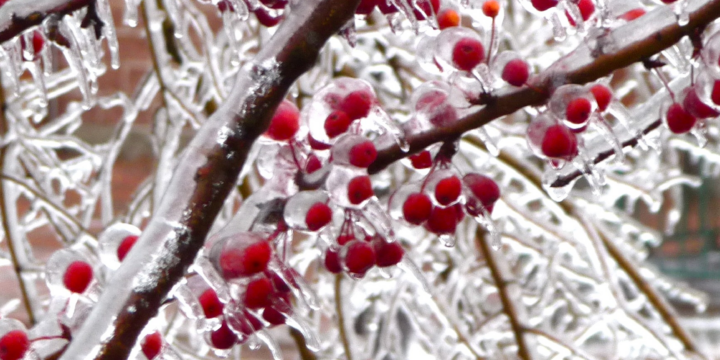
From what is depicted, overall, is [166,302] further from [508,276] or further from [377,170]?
[508,276]

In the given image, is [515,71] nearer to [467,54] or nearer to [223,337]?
[467,54]

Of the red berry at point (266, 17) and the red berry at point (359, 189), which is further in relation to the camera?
the red berry at point (266, 17)

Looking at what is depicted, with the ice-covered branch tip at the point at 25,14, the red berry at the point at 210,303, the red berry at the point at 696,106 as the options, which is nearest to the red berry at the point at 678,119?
the red berry at the point at 696,106

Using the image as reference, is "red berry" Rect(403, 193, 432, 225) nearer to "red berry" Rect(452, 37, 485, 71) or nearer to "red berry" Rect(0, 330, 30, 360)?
"red berry" Rect(452, 37, 485, 71)

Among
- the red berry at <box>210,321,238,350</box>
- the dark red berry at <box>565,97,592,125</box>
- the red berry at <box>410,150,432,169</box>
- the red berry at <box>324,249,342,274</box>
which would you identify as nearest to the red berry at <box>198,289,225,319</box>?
the red berry at <box>210,321,238,350</box>

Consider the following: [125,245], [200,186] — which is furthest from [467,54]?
[125,245]

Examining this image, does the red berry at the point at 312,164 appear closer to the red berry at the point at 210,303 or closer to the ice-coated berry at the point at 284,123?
the ice-coated berry at the point at 284,123
